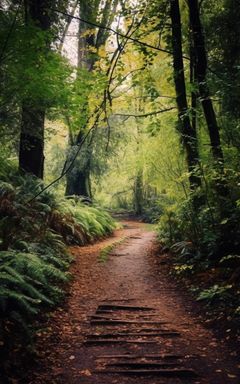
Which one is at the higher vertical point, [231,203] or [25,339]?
[231,203]

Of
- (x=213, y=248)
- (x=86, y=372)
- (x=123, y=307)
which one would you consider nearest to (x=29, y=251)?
(x=123, y=307)

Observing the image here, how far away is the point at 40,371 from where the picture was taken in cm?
443

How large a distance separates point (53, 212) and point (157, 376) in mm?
7706

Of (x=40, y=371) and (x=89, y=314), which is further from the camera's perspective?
(x=89, y=314)

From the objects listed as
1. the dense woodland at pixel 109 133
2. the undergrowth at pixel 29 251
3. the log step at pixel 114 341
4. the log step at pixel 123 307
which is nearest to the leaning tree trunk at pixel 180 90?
the dense woodland at pixel 109 133

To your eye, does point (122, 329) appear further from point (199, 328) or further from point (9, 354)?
point (9, 354)

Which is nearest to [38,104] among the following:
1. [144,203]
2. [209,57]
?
[209,57]

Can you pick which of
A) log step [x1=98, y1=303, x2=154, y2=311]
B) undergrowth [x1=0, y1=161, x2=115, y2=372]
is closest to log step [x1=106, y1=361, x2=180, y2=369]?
undergrowth [x1=0, y1=161, x2=115, y2=372]

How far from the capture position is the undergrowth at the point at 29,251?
16.5ft

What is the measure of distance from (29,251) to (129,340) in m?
→ 3.29

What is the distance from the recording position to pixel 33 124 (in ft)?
33.0

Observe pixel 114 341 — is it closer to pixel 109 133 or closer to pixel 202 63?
pixel 109 133

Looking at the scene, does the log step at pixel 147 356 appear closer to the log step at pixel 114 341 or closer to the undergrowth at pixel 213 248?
the log step at pixel 114 341

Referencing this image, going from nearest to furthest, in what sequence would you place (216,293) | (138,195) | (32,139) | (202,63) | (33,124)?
(216,293), (202,63), (33,124), (32,139), (138,195)
